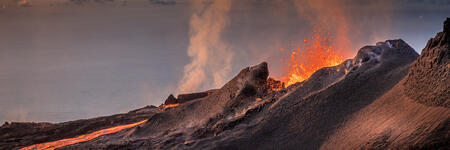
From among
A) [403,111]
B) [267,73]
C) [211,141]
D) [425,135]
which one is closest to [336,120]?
[403,111]

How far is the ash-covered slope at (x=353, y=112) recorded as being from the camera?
5098 mm

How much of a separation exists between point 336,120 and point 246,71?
460cm

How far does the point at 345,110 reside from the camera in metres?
6.49

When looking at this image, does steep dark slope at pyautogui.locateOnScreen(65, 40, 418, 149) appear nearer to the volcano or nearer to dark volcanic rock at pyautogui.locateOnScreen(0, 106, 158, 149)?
the volcano

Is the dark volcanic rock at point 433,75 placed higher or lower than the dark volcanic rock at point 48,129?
lower

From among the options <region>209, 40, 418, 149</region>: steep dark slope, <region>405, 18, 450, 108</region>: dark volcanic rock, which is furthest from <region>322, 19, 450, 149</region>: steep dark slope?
<region>209, 40, 418, 149</region>: steep dark slope

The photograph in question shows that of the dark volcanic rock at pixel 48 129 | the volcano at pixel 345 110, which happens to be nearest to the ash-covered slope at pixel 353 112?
the volcano at pixel 345 110

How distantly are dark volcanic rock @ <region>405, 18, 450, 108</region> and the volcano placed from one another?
15mm

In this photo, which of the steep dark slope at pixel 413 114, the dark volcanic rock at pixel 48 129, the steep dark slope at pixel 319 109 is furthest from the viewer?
the dark volcanic rock at pixel 48 129

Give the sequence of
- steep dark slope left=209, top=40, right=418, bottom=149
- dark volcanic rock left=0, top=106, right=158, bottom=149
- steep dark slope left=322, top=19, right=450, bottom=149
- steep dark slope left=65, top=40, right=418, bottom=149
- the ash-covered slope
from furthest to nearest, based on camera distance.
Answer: dark volcanic rock left=0, top=106, right=158, bottom=149, steep dark slope left=65, top=40, right=418, bottom=149, steep dark slope left=209, top=40, right=418, bottom=149, the ash-covered slope, steep dark slope left=322, top=19, right=450, bottom=149

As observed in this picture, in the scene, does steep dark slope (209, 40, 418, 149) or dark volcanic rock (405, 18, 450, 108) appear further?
steep dark slope (209, 40, 418, 149)

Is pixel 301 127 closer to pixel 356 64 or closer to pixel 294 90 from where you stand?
pixel 294 90

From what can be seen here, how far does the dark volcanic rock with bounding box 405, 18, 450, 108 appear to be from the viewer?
201 inches

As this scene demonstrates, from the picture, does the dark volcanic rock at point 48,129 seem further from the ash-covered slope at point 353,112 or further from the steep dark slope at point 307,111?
the steep dark slope at point 307,111
